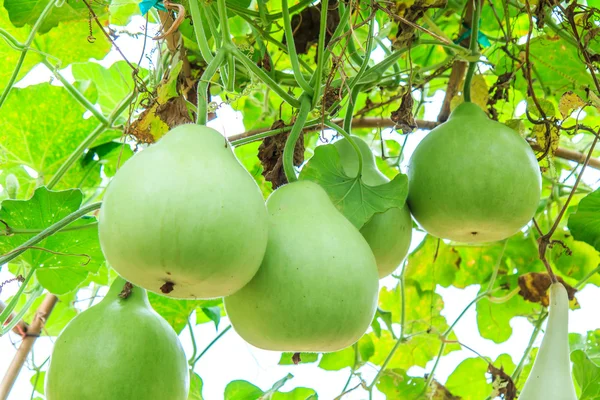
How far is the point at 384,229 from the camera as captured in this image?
94cm

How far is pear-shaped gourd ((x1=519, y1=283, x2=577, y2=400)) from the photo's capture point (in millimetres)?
971

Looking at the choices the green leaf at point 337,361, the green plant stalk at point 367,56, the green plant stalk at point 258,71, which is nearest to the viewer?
the green plant stalk at point 258,71

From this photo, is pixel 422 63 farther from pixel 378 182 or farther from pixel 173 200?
pixel 173 200

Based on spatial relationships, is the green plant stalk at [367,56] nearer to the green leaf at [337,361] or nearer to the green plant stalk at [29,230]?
the green plant stalk at [29,230]

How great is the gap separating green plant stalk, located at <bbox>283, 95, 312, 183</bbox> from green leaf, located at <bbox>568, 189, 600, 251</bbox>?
56 centimetres

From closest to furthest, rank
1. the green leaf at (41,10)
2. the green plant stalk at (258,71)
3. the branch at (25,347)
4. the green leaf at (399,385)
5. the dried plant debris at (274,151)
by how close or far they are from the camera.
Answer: the green plant stalk at (258,71), the dried plant debris at (274,151), the green leaf at (41,10), the branch at (25,347), the green leaf at (399,385)

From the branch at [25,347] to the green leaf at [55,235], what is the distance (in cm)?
35

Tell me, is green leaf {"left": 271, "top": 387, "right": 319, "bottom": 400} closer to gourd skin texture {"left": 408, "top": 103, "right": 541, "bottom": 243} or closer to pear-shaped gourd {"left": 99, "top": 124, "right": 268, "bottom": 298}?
gourd skin texture {"left": 408, "top": 103, "right": 541, "bottom": 243}

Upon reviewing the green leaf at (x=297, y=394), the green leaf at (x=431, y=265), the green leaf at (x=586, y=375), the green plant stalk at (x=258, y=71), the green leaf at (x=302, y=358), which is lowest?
the green leaf at (x=297, y=394)

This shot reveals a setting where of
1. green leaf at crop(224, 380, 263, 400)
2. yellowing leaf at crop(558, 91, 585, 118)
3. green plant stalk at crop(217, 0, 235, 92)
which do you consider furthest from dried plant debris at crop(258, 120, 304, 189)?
green leaf at crop(224, 380, 263, 400)

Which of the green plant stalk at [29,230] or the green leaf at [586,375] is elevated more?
the green leaf at [586,375]

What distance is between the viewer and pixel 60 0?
1.25m

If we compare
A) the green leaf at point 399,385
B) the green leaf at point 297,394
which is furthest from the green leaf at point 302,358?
the green leaf at point 399,385

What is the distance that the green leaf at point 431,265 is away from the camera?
1.70 m
